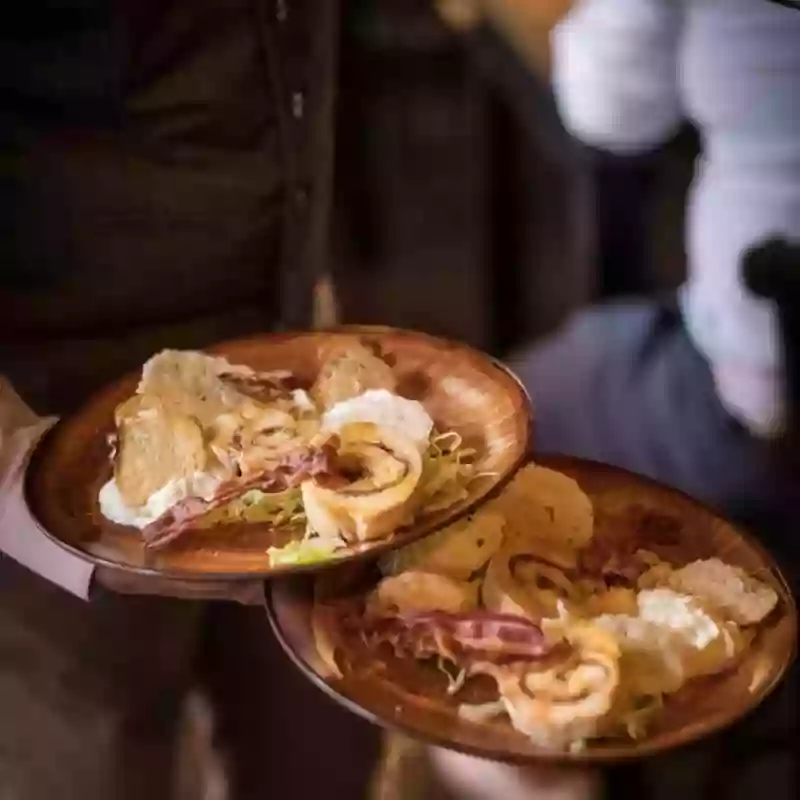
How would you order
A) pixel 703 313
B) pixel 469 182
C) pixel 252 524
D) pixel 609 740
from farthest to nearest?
1. pixel 469 182
2. pixel 703 313
3. pixel 252 524
4. pixel 609 740

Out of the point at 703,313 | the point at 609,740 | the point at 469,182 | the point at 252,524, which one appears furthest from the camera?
the point at 469,182

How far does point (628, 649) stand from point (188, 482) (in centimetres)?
27

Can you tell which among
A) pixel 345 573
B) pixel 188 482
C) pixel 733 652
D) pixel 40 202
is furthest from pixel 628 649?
pixel 40 202

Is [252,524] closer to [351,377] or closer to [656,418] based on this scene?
[351,377]

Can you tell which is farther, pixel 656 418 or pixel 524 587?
pixel 656 418

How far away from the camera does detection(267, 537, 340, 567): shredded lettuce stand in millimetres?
608

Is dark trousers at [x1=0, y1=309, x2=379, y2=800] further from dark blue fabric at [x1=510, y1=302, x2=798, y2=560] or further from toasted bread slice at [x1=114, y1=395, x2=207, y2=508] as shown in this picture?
dark blue fabric at [x1=510, y1=302, x2=798, y2=560]

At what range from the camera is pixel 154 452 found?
686mm

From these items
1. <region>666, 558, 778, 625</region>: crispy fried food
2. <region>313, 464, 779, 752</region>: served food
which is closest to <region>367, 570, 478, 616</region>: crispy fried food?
<region>313, 464, 779, 752</region>: served food

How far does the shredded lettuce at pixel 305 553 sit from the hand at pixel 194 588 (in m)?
0.02

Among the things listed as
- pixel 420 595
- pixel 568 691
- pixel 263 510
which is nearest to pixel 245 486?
pixel 263 510

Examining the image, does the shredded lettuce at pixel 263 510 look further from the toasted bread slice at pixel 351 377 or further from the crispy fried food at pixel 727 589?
the crispy fried food at pixel 727 589

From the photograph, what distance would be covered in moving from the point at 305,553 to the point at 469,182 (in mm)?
414

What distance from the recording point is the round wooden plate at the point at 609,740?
0.55m
